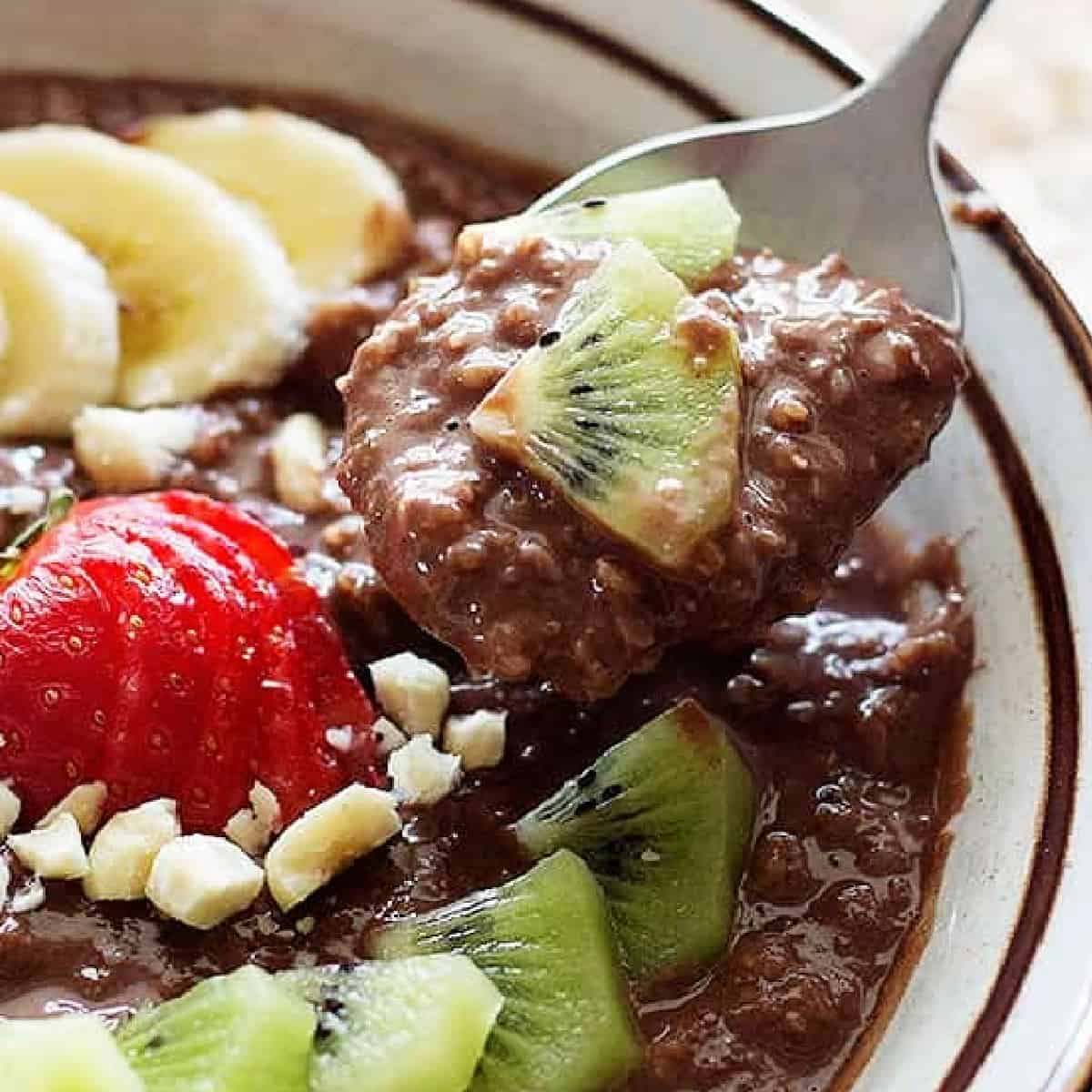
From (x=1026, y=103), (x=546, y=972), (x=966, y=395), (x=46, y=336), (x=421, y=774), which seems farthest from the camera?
(x=1026, y=103)

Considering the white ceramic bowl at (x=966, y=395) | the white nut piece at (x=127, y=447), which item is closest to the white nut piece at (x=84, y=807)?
the white nut piece at (x=127, y=447)

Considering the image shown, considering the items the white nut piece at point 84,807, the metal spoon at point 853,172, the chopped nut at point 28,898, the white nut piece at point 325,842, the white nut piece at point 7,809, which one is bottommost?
the chopped nut at point 28,898

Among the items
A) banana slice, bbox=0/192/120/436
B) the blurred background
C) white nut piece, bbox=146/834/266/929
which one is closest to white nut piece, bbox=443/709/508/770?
white nut piece, bbox=146/834/266/929

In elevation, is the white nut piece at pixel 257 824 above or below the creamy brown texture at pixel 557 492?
below

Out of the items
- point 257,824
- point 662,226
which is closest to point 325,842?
point 257,824

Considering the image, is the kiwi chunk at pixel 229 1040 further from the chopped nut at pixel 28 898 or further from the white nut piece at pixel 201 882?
the chopped nut at pixel 28 898

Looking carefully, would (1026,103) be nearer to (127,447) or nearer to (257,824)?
(127,447)

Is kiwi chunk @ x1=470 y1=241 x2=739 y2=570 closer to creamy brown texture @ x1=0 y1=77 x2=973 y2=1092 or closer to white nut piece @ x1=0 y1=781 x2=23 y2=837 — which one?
creamy brown texture @ x1=0 y1=77 x2=973 y2=1092

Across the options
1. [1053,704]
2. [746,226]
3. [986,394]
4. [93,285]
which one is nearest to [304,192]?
[93,285]
